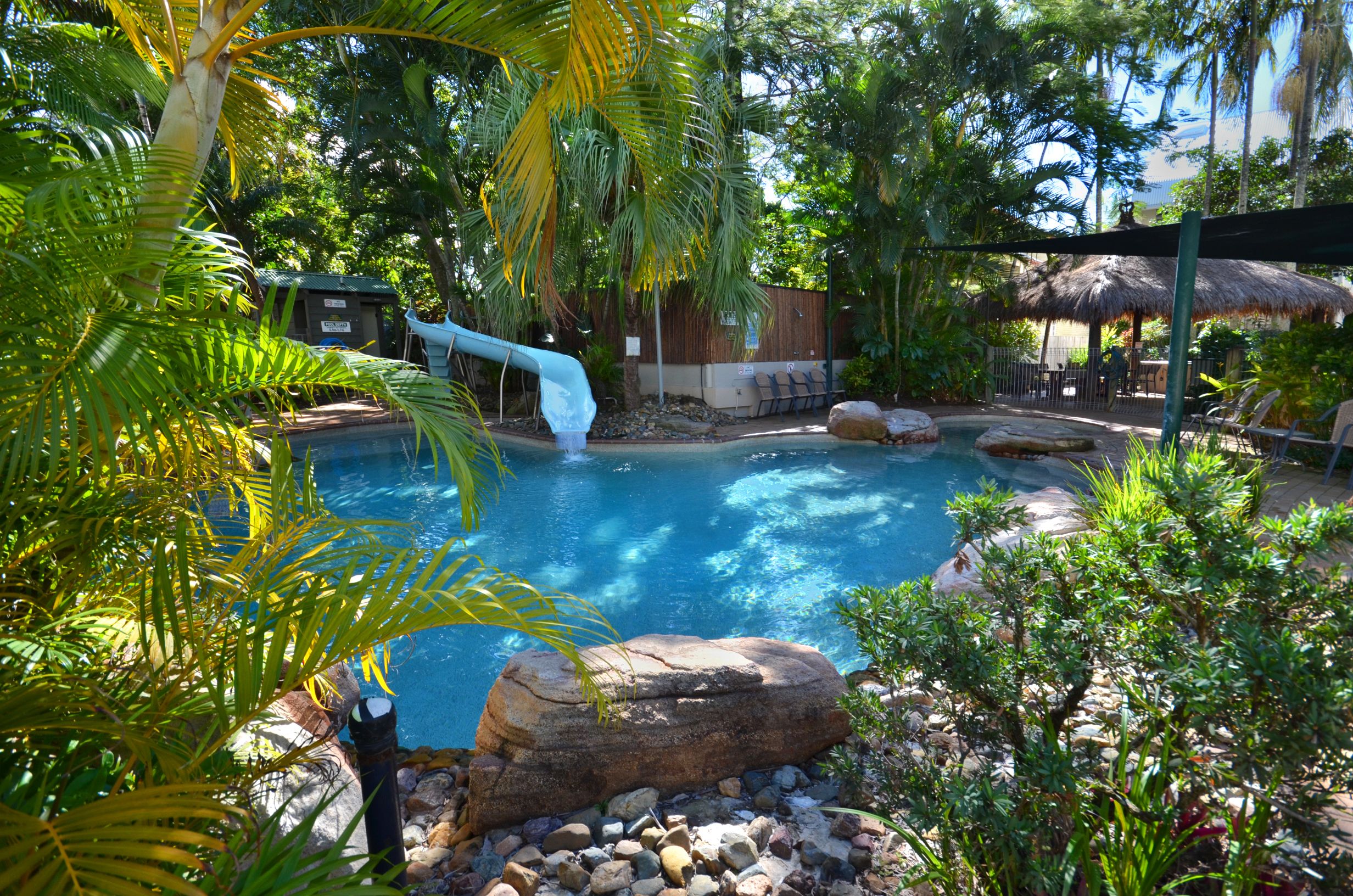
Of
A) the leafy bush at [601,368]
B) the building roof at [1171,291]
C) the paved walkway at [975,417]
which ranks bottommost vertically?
the paved walkway at [975,417]

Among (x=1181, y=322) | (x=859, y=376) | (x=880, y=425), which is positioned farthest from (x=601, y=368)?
(x=1181, y=322)

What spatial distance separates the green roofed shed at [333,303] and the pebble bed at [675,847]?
1322 cm

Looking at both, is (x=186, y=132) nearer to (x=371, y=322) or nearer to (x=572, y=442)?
(x=572, y=442)

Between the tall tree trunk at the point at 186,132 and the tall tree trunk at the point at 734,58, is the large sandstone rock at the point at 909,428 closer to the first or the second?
the tall tree trunk at the point at 734,58

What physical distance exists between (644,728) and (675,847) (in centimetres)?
46

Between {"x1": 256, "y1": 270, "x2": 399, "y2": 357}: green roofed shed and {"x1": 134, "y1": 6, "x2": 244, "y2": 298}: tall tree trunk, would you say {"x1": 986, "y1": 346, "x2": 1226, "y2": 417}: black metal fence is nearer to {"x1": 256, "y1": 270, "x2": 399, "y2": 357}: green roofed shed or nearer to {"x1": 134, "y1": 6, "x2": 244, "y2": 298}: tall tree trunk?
{"x1": 256, "y1": 270, "x2": 399, "y2": 357}: green roofed shed

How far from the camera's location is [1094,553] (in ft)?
5.66

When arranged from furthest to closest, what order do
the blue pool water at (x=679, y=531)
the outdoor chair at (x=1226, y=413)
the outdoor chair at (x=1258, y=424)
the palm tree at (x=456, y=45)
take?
the outdoor chair at (x=1226, y=413) → the outdoor chair at (x=1258, y=424) → the blue pool water at (x=679, y=531) → the palm tree at (x=456, y=45)

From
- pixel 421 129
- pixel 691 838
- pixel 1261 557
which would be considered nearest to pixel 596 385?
pixel 421 129

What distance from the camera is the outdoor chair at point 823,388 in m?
13.2

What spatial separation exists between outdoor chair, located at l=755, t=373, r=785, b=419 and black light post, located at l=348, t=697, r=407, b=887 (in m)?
11.4

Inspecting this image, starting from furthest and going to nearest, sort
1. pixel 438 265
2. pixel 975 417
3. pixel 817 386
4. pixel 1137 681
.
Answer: pixel 438 265 < pixel 817 386 < pixel 975 417 < pixel 1137 681

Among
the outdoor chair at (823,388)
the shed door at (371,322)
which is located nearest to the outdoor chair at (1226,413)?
the outdoor chair at (823,388)

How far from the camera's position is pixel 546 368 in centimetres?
1011
